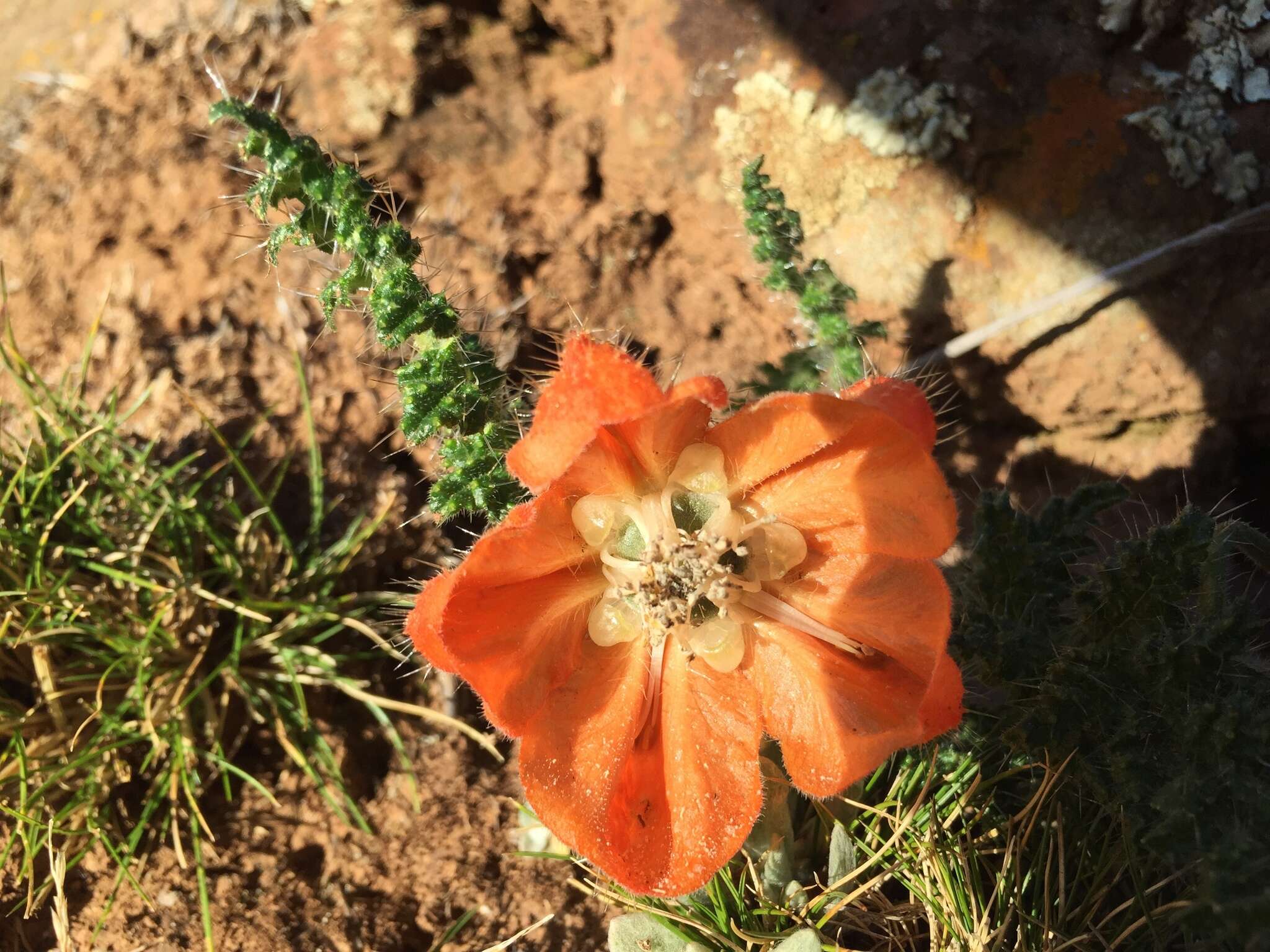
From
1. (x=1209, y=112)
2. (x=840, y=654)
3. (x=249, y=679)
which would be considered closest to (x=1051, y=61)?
(x=1209, y=112)

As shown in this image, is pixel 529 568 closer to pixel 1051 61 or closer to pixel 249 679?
pixel 249 679

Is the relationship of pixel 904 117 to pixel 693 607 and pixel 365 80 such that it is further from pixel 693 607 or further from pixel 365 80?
pixel 365 80

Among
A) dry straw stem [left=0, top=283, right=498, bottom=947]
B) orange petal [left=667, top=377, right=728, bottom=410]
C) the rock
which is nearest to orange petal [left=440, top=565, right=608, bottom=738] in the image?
orange petal [left=667, top=377, right=728, bottom=410]

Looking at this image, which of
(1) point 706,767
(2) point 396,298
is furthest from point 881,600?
(2) point 396,298

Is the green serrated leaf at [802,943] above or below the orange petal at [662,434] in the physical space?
below

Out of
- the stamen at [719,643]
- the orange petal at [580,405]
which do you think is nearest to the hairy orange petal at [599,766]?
the stamen at [719,643]

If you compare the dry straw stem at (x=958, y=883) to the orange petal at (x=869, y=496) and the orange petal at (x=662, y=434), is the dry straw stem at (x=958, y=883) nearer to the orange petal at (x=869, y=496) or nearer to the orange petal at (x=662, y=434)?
the orange petal at (x=869, y=496)

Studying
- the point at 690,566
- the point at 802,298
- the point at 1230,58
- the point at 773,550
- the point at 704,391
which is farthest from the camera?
the point at 1230,58
